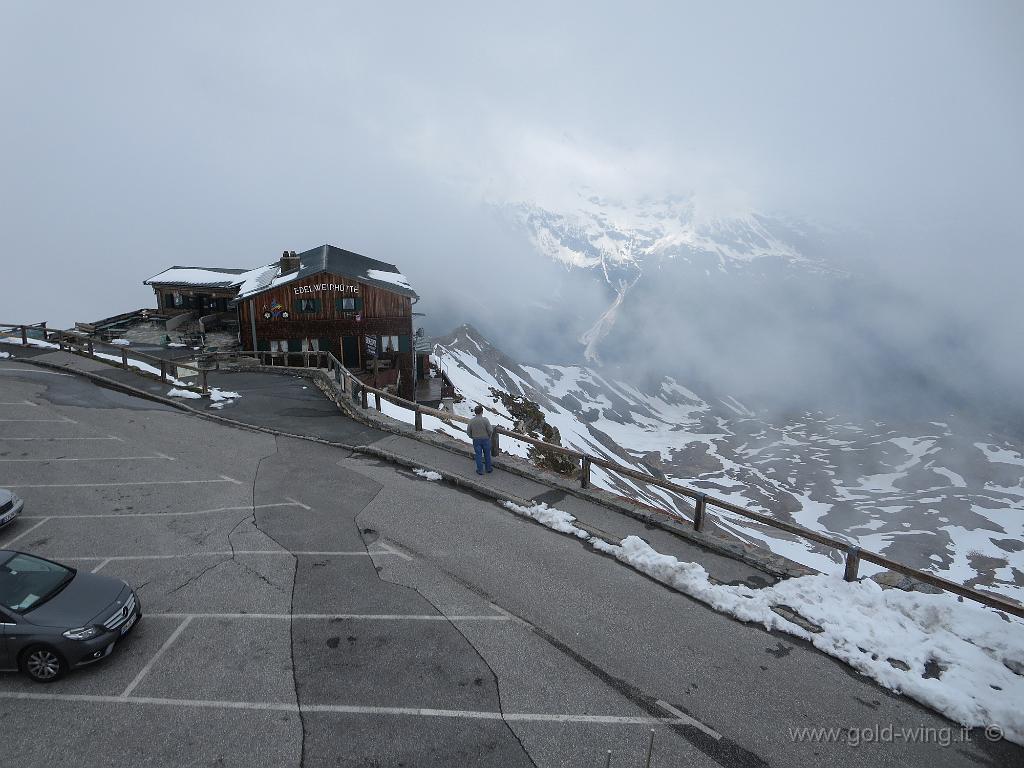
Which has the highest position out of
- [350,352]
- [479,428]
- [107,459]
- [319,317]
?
[319,317]

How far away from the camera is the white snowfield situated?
6215 millimetres

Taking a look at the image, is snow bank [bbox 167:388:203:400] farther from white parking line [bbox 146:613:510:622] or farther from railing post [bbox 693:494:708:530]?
railing post [bbox 693:494:708:530]

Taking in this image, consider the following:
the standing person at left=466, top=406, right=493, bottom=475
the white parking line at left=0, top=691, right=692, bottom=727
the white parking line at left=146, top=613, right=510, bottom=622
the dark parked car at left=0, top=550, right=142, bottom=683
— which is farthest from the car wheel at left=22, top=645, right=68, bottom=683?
the standing person at left=466, top=406, right=493, bottom=475

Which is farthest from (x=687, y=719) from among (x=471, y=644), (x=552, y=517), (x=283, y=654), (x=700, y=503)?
(x=283, y=654)

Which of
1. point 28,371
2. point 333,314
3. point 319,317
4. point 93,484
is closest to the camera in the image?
point 93,484

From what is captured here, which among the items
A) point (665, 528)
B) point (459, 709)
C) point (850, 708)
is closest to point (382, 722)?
point (459, 709)

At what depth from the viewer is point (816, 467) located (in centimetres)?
12938

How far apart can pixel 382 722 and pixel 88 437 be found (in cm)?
1636

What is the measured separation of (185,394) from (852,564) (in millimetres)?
24071

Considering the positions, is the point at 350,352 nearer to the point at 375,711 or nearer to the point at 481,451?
the point at 481,451

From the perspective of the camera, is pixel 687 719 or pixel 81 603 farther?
pixel 81 603

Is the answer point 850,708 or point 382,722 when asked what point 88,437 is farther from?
Result: point 850,708

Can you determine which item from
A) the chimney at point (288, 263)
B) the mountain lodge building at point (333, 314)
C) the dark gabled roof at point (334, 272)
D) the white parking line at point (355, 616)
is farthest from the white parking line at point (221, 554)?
the chimney at point (288, 263)

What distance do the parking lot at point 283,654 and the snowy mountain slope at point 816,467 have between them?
28480mm
